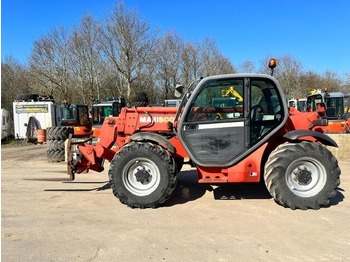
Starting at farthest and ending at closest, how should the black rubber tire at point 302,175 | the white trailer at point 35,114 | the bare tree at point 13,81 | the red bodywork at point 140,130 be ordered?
the bare tree at point 13,81, the white trailer at point 35,114, the red bodywork at point 140,130, the black rubber tire at point 302,175

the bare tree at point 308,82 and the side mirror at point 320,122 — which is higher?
the bare tree at point 308,82

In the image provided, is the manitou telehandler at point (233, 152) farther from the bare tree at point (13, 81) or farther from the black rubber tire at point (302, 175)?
the bare tree at point (13, 81)

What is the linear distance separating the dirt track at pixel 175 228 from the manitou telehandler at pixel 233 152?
342mm

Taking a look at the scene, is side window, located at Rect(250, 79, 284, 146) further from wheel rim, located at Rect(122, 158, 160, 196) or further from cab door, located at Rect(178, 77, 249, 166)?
wheel rim, located at Rect(122, 158, 160, 196)

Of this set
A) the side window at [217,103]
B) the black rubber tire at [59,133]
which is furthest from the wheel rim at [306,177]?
the black rubber tire at [59,133]

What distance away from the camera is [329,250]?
3.58 metres

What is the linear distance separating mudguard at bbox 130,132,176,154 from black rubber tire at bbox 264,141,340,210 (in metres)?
1.57

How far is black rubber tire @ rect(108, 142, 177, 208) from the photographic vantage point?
5.07 m

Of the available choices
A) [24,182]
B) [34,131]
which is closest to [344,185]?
[24,182]

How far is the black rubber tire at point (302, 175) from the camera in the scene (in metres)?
4.92

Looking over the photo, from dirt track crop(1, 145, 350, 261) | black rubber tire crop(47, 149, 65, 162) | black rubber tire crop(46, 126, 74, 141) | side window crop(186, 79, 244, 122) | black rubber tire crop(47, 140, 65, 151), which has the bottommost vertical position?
dirt track crop(1, 145, 350, 261)

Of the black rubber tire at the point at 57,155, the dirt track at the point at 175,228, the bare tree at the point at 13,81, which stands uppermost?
the bare tree at the point at 13,81

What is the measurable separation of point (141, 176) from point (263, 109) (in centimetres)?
231

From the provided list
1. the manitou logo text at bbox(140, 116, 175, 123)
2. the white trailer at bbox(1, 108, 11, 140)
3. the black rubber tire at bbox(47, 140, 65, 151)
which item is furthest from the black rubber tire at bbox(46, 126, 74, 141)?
the white trailer at bbox(1, 108, 11, 140)
